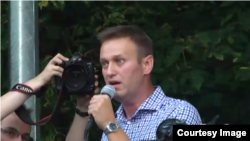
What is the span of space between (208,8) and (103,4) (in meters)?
0.74

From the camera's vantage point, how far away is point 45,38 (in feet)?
16.6

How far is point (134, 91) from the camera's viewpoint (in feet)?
10.2

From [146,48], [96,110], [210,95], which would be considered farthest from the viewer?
[210,95]

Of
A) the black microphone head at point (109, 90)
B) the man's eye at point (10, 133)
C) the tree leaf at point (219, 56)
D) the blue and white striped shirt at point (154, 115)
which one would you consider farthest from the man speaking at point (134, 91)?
the tree leaf at point (219, 56)

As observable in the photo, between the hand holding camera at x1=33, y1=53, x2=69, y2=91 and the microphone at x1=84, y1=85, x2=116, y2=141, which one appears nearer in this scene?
the microphone at x1=84, y1=85, x2=116, y2=141

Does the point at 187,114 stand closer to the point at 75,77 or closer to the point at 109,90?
the point at 109,90

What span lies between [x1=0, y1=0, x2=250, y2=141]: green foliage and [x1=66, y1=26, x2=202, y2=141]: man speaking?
1497 millimetres

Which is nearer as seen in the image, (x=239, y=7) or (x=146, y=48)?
(x=146, y=48)

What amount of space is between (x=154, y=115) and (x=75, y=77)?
0.38 metres

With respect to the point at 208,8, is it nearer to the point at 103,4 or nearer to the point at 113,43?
the point at 103,4

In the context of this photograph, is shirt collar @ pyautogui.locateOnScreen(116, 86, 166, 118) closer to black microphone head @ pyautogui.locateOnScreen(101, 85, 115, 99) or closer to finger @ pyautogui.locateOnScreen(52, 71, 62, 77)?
black microphone head @ pyautogui.locateOnScreen(101, 85, 115, 99)

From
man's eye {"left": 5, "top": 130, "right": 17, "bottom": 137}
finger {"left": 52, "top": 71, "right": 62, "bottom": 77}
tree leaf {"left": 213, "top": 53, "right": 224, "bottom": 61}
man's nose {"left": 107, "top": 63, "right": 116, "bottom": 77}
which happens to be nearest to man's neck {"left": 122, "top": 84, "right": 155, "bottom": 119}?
man's nose {"left": 107, "top": 63, "right": 116, "bottom": 77}

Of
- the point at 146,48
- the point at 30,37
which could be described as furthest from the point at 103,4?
the point at 146,48

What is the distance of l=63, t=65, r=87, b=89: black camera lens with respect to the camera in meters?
3.05
